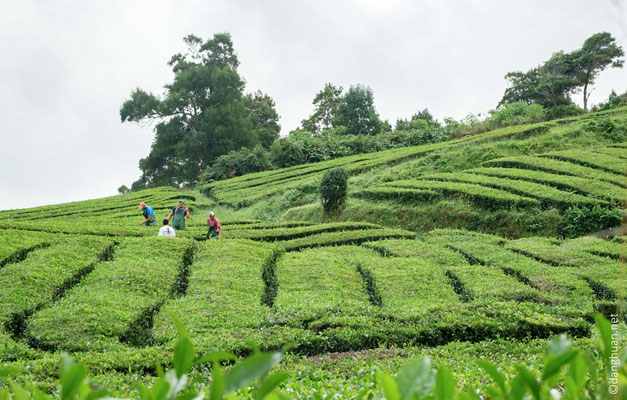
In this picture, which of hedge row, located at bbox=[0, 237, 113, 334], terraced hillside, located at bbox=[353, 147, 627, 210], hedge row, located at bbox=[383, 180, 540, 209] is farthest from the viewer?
hedge row, located at bbox=[383, 180, 540, 209]

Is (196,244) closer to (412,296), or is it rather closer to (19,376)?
(412,296)

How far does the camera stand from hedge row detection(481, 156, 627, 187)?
11.4m

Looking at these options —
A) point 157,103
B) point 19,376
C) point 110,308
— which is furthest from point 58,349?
point 157,103

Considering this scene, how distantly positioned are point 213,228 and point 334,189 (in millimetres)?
4275

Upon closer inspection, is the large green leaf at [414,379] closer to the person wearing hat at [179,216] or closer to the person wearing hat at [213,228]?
the person wearing hat at [213,228]

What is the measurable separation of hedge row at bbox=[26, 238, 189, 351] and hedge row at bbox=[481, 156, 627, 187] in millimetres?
9844

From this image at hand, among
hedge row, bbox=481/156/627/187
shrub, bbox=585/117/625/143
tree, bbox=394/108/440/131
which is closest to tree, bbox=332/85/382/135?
tree, bbox=394/108/440/131

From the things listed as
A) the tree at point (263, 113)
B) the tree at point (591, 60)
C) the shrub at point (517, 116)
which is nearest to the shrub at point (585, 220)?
the shrub at point (517, 116)

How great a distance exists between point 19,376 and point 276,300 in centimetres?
323

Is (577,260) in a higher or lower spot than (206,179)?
lower

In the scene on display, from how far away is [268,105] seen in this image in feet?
141

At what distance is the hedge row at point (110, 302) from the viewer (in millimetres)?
5102

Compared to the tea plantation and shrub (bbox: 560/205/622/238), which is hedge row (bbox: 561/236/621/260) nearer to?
the tea plantation

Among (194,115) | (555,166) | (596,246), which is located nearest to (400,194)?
(555,166)
